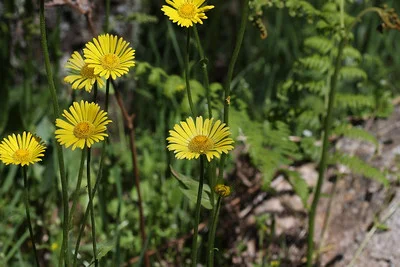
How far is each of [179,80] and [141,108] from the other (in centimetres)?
96

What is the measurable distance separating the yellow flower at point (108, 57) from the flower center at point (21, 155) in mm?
222

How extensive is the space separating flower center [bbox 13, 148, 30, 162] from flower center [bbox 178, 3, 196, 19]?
43cm

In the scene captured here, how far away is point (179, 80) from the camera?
232 cm

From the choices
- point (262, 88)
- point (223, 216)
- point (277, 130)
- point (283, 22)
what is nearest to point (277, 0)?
point (277, 130)

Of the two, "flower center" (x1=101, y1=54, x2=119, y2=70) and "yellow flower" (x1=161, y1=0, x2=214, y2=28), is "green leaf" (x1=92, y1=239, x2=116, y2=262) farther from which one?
"yellow flower" (x1=161, y1=0, x2=214, y2=28)

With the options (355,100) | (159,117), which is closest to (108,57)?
(355,100)

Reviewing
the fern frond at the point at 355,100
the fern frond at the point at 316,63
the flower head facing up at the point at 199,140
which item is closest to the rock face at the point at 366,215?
the fern frond at the point at 355,100

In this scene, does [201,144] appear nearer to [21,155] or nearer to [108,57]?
[108,57]

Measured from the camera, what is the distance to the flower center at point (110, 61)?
1.28 metres

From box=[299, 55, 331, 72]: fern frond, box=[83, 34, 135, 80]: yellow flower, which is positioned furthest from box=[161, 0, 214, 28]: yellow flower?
box=[299, 55, 331, 72]: fern frond

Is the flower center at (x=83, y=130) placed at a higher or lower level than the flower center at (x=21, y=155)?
higher

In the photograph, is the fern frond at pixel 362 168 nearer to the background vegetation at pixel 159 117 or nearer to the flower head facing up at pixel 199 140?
the background vegetation at pixel 159 117

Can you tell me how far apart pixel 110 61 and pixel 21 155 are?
0.87 feet

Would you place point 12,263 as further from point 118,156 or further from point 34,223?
point 118,156
